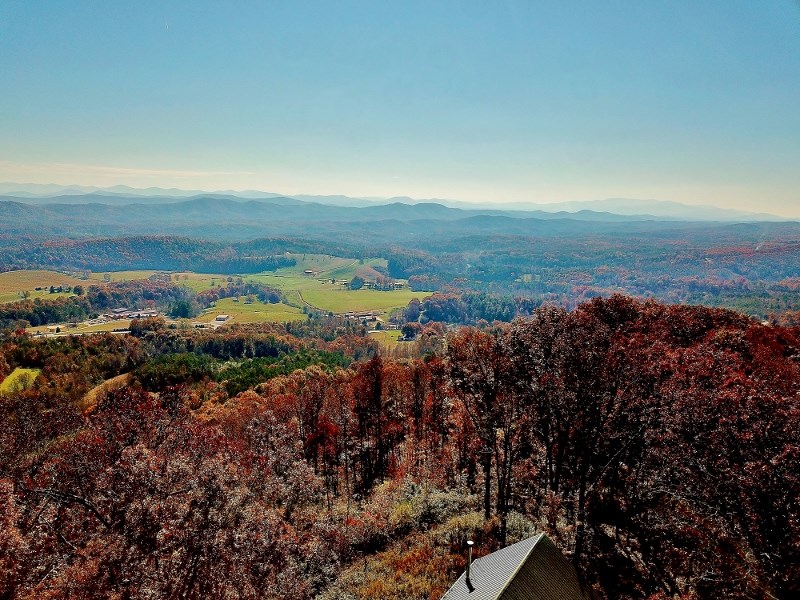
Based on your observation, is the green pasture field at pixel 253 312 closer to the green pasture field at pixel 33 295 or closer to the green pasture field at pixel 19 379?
the green pasture field at pixel 33 295

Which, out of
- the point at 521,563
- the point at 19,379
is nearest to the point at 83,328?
the point at 19,379

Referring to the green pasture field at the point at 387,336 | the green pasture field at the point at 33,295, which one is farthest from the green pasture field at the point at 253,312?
the green pasture field at the point at 33,295

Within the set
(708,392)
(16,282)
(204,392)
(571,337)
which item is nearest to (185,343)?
(204,392)

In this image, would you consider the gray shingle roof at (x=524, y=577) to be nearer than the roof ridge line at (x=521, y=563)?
No

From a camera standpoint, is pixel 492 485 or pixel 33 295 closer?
pixel 492 485

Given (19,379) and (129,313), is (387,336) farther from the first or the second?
(129,313)

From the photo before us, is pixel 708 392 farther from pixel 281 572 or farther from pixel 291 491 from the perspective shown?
pixel 291 491
